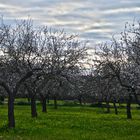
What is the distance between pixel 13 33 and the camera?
38.6 meters

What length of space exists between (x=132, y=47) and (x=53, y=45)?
14531 millimetres

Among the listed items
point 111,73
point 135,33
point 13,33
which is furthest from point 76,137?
point 13,33

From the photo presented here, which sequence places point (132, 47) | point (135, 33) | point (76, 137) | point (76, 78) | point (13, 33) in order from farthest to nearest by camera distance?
point (13, 33)
point (76, 78)
point (132, 47)
point (135, 33)
point (76, 137)

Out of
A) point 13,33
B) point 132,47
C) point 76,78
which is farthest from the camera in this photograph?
point 13,33

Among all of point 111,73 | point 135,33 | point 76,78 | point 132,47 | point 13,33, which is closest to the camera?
point 135,33

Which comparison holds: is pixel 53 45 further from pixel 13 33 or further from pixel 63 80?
pixel 63 80

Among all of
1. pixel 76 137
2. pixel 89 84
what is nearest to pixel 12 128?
pixel 76 137

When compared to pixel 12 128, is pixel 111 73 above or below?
above

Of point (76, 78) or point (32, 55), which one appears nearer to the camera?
point (76, 78)

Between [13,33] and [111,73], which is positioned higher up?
[13,33]

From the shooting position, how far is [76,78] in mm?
31609

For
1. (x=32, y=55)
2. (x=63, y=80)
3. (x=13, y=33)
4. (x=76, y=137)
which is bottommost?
(x=76, y=137)

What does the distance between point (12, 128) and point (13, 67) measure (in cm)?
1062

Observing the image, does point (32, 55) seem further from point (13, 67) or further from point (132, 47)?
point (132, 47)
